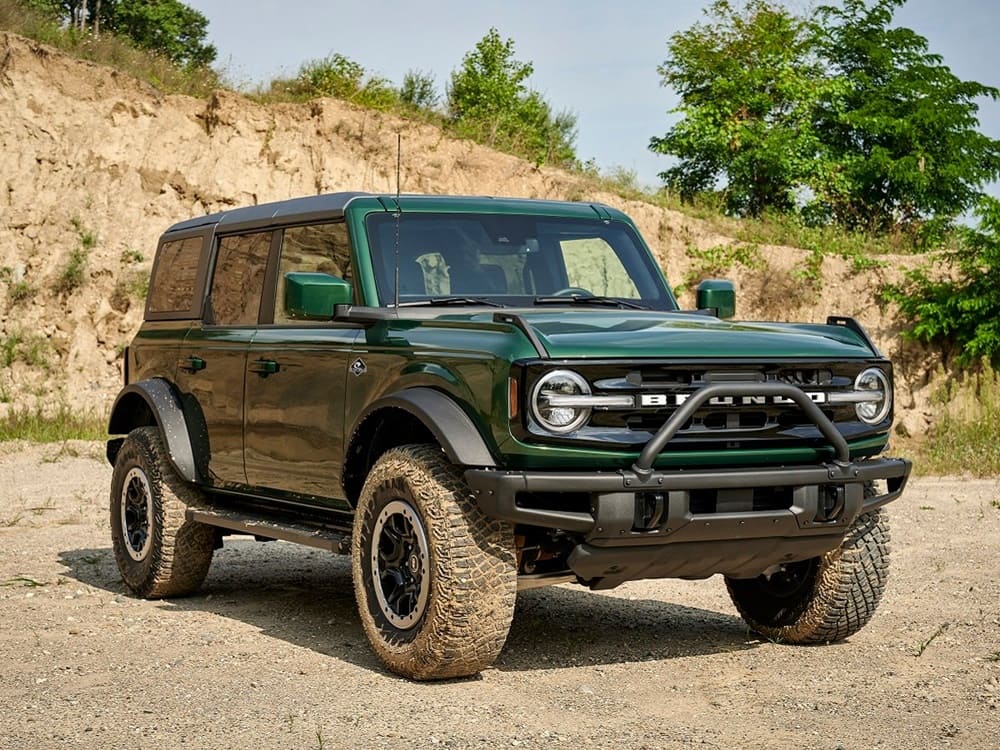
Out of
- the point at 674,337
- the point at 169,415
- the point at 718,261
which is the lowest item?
the point at 169,415

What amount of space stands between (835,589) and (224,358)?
347 cm

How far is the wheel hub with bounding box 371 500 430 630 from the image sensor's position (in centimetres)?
608

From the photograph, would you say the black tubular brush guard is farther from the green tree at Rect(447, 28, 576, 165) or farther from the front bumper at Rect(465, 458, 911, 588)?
the green tree at Rect(447, 28, 576, 165)

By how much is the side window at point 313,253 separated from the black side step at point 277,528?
3.44 ft

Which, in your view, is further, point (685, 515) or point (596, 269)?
point (596, 269)

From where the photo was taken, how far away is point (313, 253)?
7551 mm

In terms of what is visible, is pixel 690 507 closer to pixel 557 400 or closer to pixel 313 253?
pixel 557 400

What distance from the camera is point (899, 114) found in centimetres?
3494

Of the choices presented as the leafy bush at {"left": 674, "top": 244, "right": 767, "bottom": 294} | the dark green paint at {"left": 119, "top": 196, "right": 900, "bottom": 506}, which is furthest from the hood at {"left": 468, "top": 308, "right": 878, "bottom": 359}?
the leafy bush at {"left": 674, "top": 244, "right": 767, "bottom": 294}

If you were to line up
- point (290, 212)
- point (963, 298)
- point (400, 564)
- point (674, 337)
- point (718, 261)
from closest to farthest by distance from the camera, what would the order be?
point (674, 337)
point (400, 564)
point (290, 212)
point (963, 298)
point (718, 261)

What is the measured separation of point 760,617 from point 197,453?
10.7 feet

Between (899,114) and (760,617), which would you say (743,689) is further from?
(899,114)

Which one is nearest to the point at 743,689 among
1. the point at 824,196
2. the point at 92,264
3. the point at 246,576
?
the point at 246,576

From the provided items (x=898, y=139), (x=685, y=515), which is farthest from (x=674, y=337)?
(x=898, y=139)
